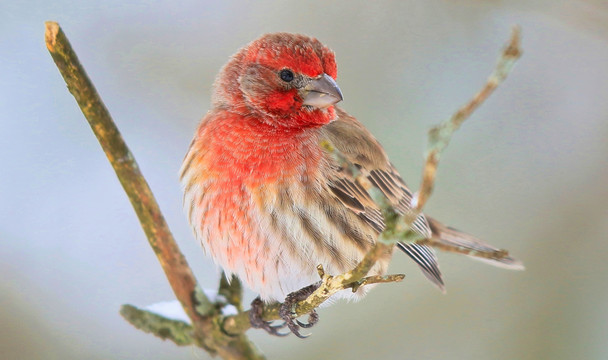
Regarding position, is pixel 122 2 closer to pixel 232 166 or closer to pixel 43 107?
pixel 43 107

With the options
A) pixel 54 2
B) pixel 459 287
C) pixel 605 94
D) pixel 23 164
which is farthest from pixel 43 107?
pixel 605 94

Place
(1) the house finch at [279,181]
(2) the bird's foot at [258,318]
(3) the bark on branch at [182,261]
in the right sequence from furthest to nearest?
(2) the bird's foot at [258,318]
(1) the house finch at [279,181]
(3) the bark on branch at [182,261]

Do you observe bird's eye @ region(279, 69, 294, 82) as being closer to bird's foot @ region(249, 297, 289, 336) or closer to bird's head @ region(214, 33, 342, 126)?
bird's head @ region(214, 33, 342, 126)

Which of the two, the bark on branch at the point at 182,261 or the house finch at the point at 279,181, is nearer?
the bark on branch at the point at 182,261

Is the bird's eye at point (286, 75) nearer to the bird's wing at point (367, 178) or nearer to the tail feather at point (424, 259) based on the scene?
the bird's wing at point (367, 178)

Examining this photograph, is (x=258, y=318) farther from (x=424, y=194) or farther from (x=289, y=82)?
(x=424, y=194)

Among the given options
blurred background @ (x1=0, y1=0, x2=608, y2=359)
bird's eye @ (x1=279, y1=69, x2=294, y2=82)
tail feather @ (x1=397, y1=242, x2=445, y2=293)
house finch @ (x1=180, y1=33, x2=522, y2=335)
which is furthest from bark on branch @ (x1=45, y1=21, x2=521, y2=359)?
blurred background @ (x1=0, y1=0, x2=608, y2=359)

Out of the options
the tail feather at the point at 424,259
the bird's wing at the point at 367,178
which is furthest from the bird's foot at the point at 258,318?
the tail feather at the point at 424,259
